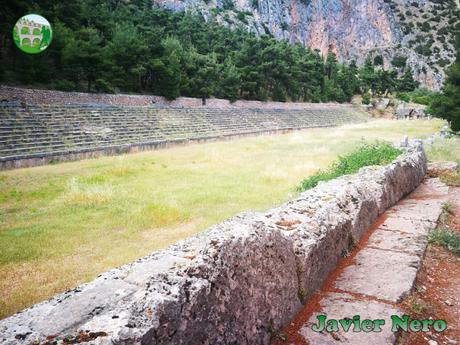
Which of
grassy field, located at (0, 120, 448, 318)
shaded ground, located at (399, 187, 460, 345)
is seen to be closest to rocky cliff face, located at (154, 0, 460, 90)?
grassy field, located at (0, 120, 448, 318)

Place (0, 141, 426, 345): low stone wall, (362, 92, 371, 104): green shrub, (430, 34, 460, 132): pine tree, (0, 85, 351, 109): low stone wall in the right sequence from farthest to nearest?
(362, 92, 371, 104): green shrub < (0, 85, 351, 109): low stone wall < (430, 34, 460, 132): pine tree < (0, 141, 426, 345): low stone wall

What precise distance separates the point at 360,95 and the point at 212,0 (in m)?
53.4

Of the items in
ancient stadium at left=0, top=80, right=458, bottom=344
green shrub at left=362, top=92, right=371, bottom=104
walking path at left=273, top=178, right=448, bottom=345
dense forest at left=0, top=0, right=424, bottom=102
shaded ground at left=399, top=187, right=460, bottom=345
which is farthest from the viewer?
green shrub at left=362, top=92, right=371, bottom=104

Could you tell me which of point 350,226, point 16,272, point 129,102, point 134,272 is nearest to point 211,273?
point 134,272

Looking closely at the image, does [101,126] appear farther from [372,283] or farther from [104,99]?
[372,283]

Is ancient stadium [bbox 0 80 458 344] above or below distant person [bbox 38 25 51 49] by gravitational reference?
below

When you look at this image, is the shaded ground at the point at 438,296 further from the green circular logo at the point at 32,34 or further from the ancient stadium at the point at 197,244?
the green circular logo at the point at 32,34

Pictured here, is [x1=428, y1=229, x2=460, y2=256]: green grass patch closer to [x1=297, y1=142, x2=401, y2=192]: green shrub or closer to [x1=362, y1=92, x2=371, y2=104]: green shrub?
[x1=297, y1=142, x2=401, y2=192]: green shrub

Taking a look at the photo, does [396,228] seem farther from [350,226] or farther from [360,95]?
[360,95]

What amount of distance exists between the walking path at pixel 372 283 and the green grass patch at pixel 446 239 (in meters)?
0.14

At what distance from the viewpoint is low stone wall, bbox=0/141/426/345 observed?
1.68 meters

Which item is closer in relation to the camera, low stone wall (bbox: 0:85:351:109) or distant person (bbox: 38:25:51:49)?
low stone wall (bbox: 0:85:351:109)

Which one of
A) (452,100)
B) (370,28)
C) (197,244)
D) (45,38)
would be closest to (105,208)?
(197,244)

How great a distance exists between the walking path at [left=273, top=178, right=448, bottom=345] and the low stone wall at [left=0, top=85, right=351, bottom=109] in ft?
81.7
